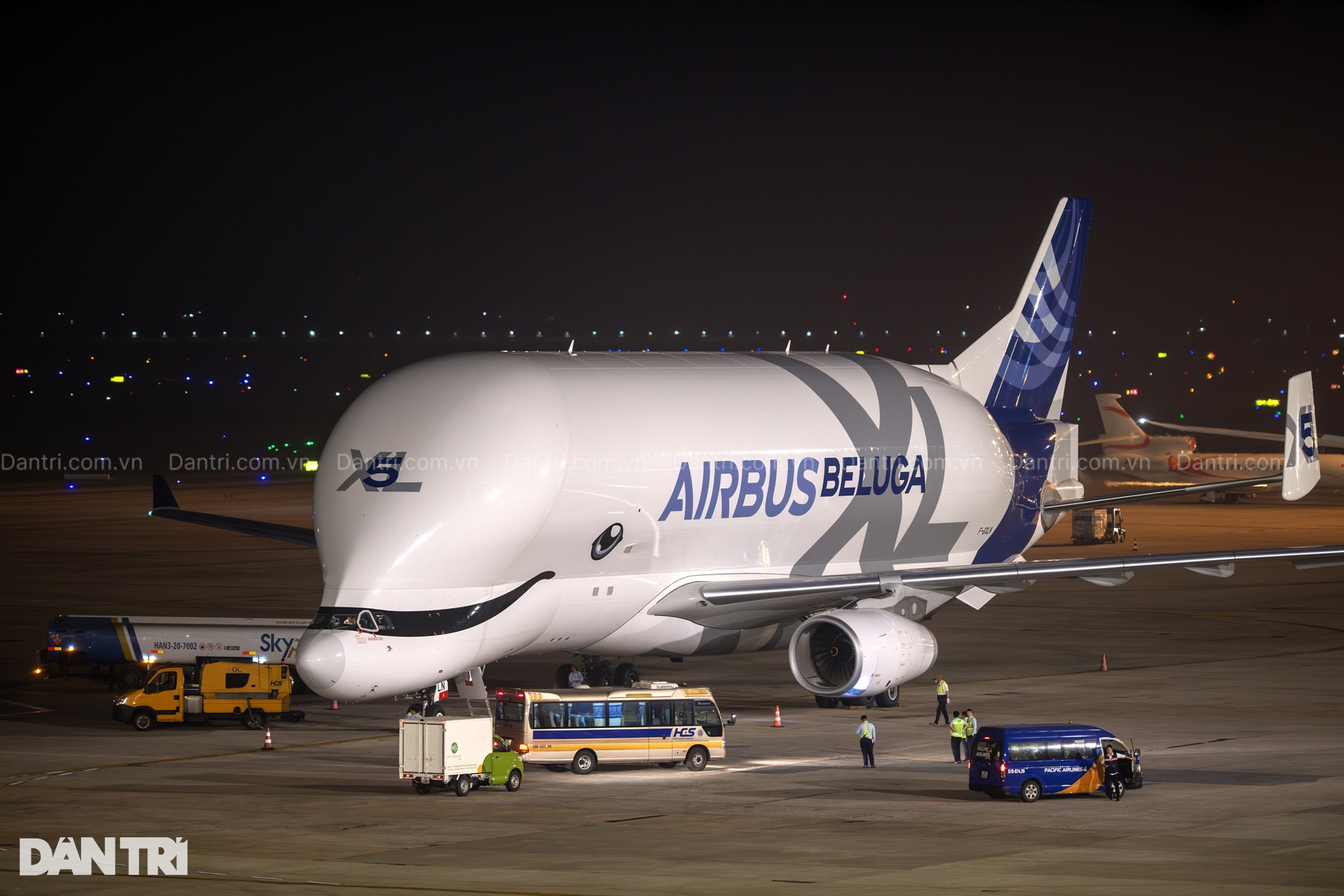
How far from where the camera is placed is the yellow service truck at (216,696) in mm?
37188

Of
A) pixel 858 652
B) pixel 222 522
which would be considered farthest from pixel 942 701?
pixel 222 522

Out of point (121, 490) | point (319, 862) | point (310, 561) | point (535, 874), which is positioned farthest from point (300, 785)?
point (121, 490)

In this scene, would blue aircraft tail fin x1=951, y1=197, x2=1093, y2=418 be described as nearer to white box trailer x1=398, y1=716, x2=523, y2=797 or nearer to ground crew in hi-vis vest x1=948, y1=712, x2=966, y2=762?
ground crew in hi-vis vest x1=948, y1=712, x2=966, y2=762

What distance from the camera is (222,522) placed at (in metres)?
47.1

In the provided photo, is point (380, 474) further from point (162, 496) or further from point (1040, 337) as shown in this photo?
point (1040, 337)

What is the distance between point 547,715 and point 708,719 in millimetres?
3004

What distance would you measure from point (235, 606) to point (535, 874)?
38486 millimetres

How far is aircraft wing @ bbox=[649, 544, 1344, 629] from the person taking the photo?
1447 inches

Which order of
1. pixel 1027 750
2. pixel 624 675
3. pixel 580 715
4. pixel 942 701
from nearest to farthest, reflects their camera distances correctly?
1. pixel 1027 750
2. pixel 580 715
3. pixel 942 701
4. pixel 624 675

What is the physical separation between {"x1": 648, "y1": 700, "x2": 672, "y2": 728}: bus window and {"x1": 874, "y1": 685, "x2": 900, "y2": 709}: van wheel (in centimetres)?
854

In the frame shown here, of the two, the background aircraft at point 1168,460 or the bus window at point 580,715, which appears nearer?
the bus window at point 580,715

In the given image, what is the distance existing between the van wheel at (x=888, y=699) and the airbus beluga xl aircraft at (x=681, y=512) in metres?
0.05

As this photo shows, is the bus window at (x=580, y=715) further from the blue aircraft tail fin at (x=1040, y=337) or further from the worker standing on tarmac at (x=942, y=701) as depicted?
the blue aircraft tail fin at (x=1040, y=337)

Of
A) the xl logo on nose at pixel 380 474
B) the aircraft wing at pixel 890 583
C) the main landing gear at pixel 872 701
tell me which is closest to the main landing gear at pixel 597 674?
the aircraft wing at pixel 890 583
